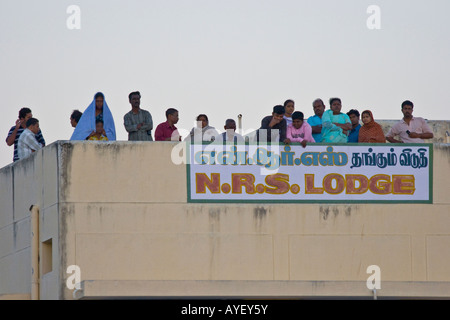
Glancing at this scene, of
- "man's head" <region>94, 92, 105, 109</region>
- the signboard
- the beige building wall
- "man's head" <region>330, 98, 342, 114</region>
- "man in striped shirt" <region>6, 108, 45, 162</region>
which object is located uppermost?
"man's head" <region>94, 92, 105, 109</region>

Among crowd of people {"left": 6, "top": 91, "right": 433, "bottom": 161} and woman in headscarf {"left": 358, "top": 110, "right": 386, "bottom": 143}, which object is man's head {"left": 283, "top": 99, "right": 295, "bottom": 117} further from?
woman in headscarf {"left": 358, "top": 110, "right": 386, "bottom": 143}

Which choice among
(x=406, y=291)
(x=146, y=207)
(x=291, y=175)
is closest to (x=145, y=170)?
(x=146, y=207)

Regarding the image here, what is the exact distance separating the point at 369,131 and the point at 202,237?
13.0ft

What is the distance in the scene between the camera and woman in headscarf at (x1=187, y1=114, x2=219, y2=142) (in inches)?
1251

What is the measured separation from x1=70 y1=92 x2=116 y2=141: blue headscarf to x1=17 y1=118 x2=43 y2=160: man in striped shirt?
1.03m

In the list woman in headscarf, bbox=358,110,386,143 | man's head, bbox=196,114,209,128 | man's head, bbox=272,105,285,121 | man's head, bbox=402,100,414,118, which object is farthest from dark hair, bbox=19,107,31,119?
man's head, bbox=402,100,414,118

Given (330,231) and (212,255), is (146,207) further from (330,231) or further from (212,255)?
(330,231)

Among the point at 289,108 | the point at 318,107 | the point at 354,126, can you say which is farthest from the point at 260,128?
the point at 354,126

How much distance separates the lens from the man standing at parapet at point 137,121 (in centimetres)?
3177

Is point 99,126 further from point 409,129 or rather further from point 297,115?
point 409,129

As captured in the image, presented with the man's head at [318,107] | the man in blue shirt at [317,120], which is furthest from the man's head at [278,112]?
the man's head at [318,107]
